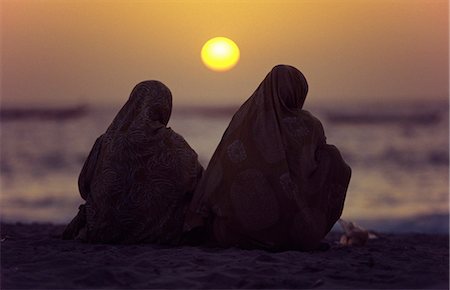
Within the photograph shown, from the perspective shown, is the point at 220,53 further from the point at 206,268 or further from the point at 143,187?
the point at 206,268

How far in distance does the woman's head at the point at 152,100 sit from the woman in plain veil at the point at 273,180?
2.33 feet

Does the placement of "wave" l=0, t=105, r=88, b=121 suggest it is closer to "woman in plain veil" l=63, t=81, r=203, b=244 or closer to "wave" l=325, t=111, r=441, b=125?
"wave" l=325, t=111, r=441, b=125

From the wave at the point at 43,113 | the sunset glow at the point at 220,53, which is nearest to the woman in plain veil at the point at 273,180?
the sunset glow at the point at 220,53

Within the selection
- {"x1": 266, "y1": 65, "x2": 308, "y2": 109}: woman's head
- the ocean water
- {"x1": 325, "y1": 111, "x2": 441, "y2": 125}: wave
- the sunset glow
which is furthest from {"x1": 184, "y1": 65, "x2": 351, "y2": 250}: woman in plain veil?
{"x1": 325, "y1": 111, "x2": 441, "y2": 125}: wave

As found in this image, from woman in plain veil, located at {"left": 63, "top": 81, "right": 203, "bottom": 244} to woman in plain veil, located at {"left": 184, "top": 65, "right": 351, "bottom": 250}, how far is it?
0.20 m

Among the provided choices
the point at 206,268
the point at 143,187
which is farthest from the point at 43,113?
the point at 206,268

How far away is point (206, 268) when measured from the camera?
5.32 metres

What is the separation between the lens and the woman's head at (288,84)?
644cm

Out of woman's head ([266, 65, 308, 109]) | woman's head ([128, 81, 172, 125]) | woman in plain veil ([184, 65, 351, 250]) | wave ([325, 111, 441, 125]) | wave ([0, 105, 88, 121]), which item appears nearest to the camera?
woman in plain veil ([184, 65, 351, 250])

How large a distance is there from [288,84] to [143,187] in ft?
4.70

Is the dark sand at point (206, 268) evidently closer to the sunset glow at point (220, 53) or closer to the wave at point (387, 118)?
the sunset glow at point (220, 53)

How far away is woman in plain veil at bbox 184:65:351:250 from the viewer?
6.18m

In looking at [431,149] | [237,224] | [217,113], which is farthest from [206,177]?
[217,113]

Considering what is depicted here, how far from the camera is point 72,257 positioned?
5.66 metres
